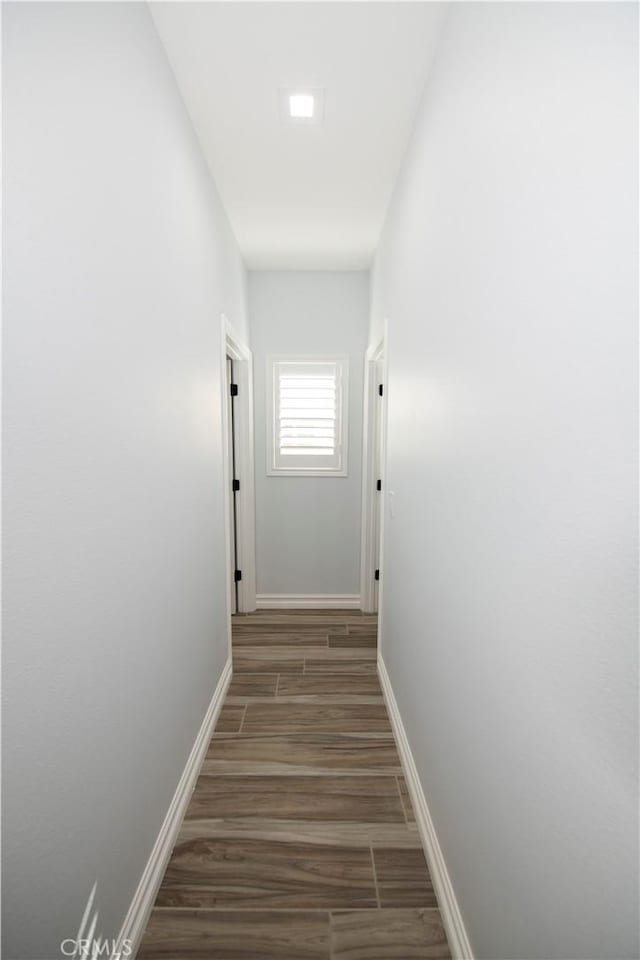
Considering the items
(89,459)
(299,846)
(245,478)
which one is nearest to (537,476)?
(89,459)

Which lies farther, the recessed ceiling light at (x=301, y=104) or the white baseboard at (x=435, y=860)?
the recessed ceiling light at (x=301, y=104)

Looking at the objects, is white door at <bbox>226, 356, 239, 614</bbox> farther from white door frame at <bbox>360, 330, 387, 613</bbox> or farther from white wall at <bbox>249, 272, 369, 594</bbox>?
white door frame at <bbox>360, 330, 387, 613</bbox>

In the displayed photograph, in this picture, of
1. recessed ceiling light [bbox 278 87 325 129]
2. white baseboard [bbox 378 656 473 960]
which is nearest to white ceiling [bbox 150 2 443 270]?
recessed ceiling light [bbox 278 87 325 129]

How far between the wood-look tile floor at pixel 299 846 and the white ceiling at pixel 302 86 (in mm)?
2734

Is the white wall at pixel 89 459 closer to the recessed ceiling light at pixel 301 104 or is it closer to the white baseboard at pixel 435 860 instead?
the recessed ceiling light at pixel 301 104

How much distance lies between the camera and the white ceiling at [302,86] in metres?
1.36

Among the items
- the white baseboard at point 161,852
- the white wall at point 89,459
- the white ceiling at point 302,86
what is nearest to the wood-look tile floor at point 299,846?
the white baseboard at point 161,852

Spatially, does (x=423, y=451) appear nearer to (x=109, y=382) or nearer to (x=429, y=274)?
(x=429, y=274)

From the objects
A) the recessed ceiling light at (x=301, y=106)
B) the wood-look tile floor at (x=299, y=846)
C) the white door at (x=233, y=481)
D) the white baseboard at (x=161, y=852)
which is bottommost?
the wood-look tile floor at (x=299, y=846)

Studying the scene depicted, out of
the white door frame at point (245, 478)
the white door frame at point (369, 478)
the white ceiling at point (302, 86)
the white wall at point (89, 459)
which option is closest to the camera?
the white wall at point (89, 459)

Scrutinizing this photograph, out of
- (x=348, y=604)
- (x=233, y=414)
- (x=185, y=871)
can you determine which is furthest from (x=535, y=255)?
(x=348, y=604)

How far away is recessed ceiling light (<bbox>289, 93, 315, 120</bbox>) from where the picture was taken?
169 centimetres

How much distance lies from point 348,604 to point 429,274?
2878 millimetres

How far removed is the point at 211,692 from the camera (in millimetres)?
2229
